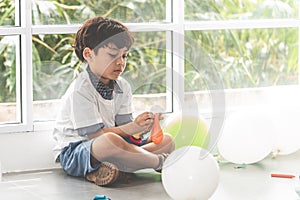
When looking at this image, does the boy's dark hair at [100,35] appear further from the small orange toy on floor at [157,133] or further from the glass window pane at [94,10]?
the small orange toy on floor at [157,133]

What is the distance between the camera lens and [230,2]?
3.93 meters

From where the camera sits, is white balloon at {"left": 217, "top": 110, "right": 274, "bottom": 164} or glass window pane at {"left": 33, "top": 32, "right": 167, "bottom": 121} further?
glass window pane at {"left": 33, "top": 32, "right": 167, "bottom": 121}

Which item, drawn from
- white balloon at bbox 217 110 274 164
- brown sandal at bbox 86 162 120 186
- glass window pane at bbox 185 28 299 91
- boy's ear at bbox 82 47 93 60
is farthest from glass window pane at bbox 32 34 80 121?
white balloon at bbox 217 110 274 164

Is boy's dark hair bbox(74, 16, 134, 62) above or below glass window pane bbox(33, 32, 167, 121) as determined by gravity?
above

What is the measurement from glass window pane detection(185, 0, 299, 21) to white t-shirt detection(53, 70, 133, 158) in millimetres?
627

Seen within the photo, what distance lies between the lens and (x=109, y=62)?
3.25 m

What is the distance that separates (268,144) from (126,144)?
1.99 ft

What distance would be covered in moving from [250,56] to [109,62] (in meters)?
1.03

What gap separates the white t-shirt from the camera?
322 cm

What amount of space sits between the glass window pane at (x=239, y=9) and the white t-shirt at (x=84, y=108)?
63 centimetres

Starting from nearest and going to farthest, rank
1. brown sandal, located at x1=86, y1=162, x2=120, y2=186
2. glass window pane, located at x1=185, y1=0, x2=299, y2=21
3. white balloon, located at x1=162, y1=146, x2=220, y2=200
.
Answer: white balloon, located at x1=162, y1=146, x2=220, y2=200 < brown sandal, located at x1=86, y1=162, x2=120, y2=186 < glass window pane, located at x1=185, y1=0, x2=299, y2=21

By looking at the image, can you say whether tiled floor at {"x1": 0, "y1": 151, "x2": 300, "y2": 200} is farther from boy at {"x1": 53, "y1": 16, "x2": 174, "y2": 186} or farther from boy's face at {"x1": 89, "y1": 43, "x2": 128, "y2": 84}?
boy's face at {"x1": 89, "y1": 43, "x2": 128, "y2": 84}

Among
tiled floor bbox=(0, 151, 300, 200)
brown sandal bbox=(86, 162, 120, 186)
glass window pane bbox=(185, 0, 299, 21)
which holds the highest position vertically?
glass window pane bbox=(185, 0, 299, 21)

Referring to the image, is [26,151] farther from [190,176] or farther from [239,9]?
[239,9]
